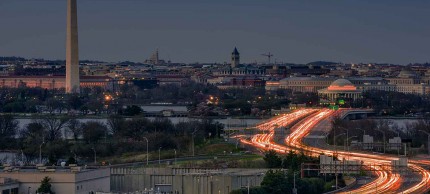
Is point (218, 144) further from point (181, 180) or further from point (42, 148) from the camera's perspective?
point (181, 180)

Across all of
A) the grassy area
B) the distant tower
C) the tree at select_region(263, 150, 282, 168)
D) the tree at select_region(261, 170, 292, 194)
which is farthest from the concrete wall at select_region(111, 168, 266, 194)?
the distant tower

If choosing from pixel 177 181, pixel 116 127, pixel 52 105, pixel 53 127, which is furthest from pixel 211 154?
pixel 52 105

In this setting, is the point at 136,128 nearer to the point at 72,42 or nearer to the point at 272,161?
the point at 272,161

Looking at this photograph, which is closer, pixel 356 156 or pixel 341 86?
pixel 356 156

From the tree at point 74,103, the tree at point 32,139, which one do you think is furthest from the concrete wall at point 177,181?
the tree at point 74,103

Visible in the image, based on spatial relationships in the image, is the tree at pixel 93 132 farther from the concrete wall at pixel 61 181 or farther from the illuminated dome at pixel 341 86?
the illuminated dome at pixel 341 86

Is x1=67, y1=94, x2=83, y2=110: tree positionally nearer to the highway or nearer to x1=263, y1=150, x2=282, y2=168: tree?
the highway
